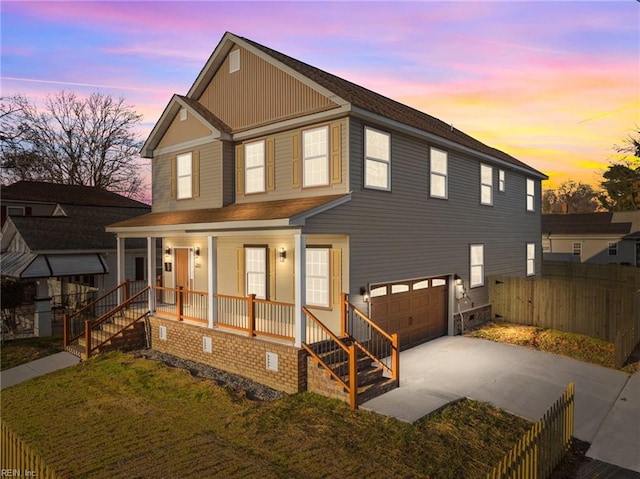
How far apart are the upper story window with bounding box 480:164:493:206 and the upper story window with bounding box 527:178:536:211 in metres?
4.69

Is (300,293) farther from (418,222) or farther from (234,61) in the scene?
(234,61)

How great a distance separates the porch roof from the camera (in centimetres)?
999

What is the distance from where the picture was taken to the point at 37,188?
32.0m

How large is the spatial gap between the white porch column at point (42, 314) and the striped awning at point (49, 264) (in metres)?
0.78

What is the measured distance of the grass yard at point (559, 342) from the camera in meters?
12.8

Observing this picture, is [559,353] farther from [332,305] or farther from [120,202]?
[120,202]

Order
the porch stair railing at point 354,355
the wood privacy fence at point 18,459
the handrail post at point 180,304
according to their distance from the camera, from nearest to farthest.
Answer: the wood privacy fence at point 18,459 → the porch stair railing at point 354,355 → the handrail post at point 180,304

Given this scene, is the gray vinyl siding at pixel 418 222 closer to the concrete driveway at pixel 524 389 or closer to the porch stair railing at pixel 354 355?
the porch stair railing at pixel 354 355

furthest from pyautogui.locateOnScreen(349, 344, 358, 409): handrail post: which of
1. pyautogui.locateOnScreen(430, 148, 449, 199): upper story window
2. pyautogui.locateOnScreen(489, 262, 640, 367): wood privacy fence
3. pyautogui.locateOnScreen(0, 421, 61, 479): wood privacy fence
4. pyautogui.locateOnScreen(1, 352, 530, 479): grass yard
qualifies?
pyautogui.locateOnScreen(489, 262, 640, 367): wood privacy fence

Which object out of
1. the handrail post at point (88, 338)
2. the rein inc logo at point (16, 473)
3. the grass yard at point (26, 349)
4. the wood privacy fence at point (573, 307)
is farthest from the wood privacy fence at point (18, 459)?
the wood privacy fence at point (573, 307)

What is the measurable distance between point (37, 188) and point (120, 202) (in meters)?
6.49

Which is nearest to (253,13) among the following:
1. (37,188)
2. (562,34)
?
(562,34)

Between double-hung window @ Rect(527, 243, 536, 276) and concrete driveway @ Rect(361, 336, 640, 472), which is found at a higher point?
double-hung window @ Rect(527, 243, 536, 276)

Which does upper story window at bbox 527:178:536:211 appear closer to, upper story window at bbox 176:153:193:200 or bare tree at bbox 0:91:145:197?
upper story window at bbox 176:153:193:200
